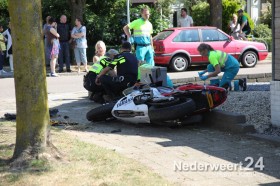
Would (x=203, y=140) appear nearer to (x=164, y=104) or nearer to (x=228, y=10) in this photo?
(x=164, y=104)

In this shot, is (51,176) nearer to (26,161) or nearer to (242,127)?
(26,161)

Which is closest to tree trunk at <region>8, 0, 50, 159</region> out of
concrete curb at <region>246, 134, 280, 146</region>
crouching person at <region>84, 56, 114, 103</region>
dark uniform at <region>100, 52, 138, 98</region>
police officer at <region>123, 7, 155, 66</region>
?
concrete curb at <region>246, 134, 280, 146</region>

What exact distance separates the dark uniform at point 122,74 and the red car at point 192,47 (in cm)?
835

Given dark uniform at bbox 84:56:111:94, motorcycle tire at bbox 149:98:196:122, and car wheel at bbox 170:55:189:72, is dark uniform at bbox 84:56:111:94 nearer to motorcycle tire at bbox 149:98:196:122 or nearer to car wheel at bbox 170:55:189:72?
motorcycle tire at bbox 149:98:196:122

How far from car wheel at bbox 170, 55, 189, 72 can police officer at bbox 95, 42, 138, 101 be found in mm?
8555

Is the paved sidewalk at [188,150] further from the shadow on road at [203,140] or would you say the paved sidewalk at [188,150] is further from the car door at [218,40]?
the car door at [218,40]

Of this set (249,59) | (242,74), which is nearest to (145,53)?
(242,74)

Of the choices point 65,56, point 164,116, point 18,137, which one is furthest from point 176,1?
point 18,137

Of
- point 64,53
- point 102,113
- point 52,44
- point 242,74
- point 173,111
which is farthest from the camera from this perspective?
point 64,53

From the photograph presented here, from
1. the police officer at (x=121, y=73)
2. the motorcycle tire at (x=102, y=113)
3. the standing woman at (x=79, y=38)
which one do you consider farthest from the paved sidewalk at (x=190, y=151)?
the standing woman at (x=79, y=38)

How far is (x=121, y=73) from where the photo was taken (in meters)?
10.6

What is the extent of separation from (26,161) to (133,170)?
1171mm

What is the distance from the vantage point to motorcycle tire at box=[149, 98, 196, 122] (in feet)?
27.2
